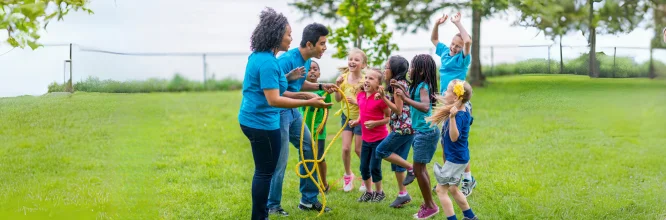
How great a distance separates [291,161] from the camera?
26.5 feet

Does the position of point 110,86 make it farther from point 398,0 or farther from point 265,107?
point 398,0

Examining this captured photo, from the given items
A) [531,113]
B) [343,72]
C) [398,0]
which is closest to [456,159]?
[343,72]

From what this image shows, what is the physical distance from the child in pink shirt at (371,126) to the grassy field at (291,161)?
0.19m

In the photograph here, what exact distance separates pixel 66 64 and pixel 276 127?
1.31 metres

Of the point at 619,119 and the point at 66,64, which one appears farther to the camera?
the point at 619,119

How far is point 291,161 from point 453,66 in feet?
8.99

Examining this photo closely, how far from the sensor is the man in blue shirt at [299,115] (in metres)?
4.94

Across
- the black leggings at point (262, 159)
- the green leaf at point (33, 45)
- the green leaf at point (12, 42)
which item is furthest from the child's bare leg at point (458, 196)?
the green leaf at point (12, 42)

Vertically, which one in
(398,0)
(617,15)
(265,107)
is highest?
(398,0)

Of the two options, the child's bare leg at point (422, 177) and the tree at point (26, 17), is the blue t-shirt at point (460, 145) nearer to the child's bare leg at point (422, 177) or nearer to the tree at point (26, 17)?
the child's bare leg at point (422, 177)

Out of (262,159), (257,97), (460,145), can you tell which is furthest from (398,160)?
(257,97)

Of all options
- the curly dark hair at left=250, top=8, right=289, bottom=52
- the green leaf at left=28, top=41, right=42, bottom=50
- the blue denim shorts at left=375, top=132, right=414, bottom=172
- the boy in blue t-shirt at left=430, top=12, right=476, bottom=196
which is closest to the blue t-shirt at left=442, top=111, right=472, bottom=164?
the blue denim shorts at left=375, top=132, right=414, bottom=172

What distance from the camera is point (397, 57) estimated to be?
5.61m

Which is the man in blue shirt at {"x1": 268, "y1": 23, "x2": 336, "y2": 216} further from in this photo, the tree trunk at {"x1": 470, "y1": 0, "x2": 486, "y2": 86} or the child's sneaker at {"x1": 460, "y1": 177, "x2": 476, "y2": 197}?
the tree trunk at {"x1": 470, "y1": 0, "x2": 486, "y2": 86}
